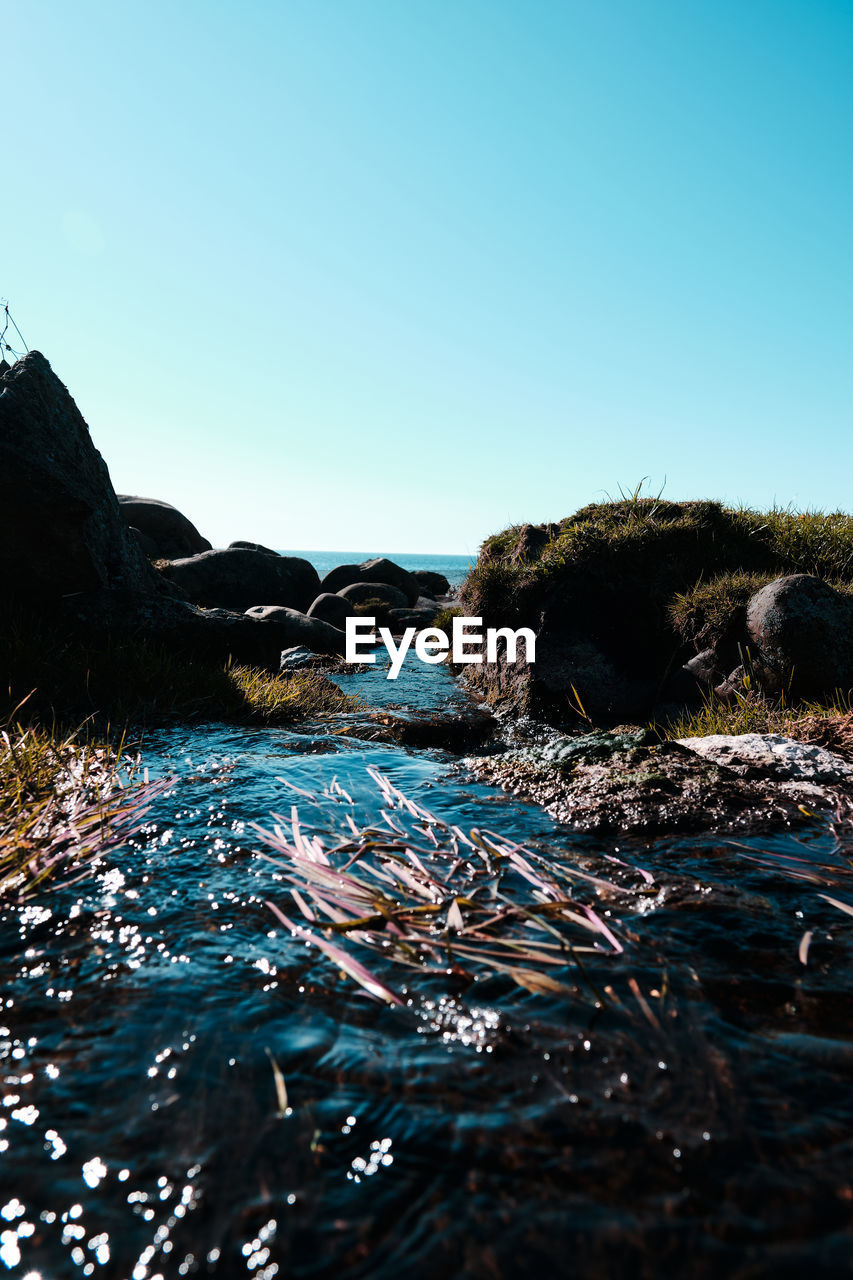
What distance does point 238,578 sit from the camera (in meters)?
15.4

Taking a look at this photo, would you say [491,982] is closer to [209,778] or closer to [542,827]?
[542,827]

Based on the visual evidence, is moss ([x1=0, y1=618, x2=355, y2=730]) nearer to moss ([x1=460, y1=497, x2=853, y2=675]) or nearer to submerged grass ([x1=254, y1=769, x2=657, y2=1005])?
submerged grass ([x1=254, y1=769, x2=657, y2=1005])

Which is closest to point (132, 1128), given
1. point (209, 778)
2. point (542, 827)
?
point (542, 827)

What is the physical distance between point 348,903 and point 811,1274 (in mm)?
1776

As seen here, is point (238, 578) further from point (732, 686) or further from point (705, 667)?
point (732, 686)

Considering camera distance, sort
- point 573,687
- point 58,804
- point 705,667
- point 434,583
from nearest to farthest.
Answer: point 58,804
point 705,667
point 573,687
point 434,583

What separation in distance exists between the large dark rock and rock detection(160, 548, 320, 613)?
245 inches

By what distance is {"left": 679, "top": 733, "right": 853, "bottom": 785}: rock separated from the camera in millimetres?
4250

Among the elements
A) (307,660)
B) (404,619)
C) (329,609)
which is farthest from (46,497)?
(404,619)

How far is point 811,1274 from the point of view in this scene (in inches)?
50.9

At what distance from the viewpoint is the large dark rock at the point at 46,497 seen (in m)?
6.62

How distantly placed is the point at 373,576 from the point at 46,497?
1946cm

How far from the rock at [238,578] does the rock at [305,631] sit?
1.72 metres

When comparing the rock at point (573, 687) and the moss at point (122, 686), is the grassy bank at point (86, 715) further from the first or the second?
the rock at point (573, 687)
